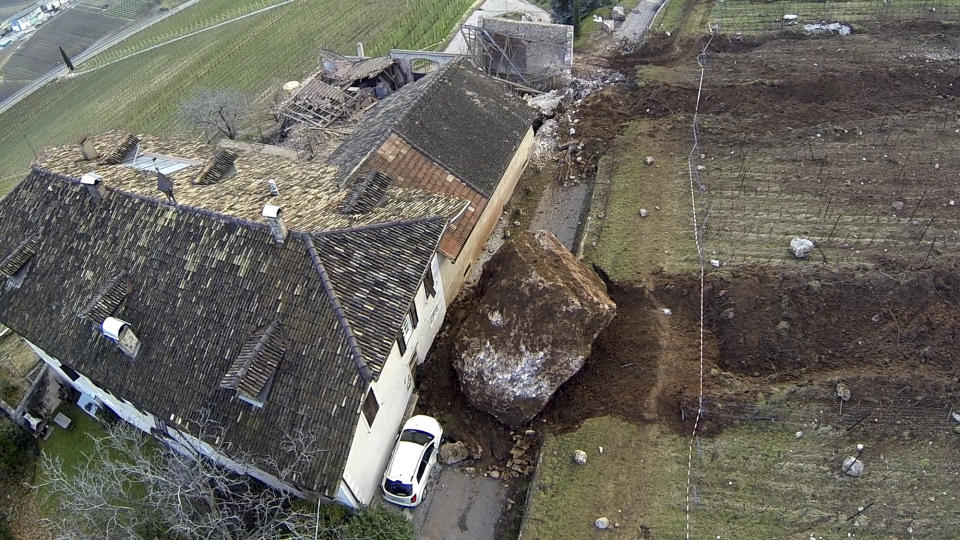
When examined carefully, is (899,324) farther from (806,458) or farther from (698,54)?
(698,54)

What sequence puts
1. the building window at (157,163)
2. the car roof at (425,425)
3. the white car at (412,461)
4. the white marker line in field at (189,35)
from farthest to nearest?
1. the white marker line in field at (189,35)
2. the building window at (157,163)
3. the car roof at (425,425)
4. the white car at (412,461)

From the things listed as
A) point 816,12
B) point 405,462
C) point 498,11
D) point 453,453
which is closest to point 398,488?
point 405,462

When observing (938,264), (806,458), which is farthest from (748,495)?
(938,264)

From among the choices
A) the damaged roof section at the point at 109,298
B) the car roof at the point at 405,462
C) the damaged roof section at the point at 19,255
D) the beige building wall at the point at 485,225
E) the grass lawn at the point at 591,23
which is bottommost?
the car roof at the point at 405,462

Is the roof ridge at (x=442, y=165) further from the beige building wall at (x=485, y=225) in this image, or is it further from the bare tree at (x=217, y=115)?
the bare tree at (x=217, y=115)

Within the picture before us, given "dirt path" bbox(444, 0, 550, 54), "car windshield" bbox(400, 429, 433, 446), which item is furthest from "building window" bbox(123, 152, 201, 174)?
"dirt path" bbox(444, 0, 550, 54)

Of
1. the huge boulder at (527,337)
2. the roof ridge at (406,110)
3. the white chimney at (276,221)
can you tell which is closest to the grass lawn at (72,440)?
the white chimney at (276,221)
